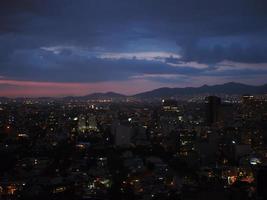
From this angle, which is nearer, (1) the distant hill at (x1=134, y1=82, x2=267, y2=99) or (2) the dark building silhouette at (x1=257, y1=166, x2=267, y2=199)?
(2) the dark building silhouette at (x1=257, y1=166, x2=267, y2=199)

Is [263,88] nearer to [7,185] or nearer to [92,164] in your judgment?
[92,164]

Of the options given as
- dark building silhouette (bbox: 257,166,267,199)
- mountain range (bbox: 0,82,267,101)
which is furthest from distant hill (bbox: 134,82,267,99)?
dark building silhouette (bbox: 257,166,267,199)

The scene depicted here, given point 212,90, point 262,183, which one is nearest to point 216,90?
point 212,90

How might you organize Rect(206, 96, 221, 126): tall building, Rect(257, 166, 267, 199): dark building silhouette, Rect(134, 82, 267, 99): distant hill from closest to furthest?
Rect(257, 166, 267, 199): dark building silhouette
Rect(206, 96, 221, 126): tall building
Rect(134, 82, 267, 99): distant hill

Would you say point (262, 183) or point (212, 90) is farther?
point (212, 90)

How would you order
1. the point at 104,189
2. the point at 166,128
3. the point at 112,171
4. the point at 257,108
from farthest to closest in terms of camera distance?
the point at 257,108 → the point at 166,128 → the point at 112,171 → the point at 104,189

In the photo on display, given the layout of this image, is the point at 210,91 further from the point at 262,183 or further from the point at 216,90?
the point at 262,183

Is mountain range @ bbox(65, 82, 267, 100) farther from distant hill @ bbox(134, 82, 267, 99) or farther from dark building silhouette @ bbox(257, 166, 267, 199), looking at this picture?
dark building silhouette @ bbox(257, 166, 267, 199)

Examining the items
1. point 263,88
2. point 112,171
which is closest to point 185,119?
point 263,88

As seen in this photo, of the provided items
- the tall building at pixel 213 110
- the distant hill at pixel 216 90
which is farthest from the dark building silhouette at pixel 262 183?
the distant hill at pixel 216 90

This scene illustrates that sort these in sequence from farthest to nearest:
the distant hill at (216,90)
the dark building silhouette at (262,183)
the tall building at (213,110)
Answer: the distant hill at (216,90)
the tall building at (213,110)
the dark building silhouette at (262,183)

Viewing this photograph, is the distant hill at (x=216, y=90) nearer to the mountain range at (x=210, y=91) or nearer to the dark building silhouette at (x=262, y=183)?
the mountain range at (x=210, y=91)
